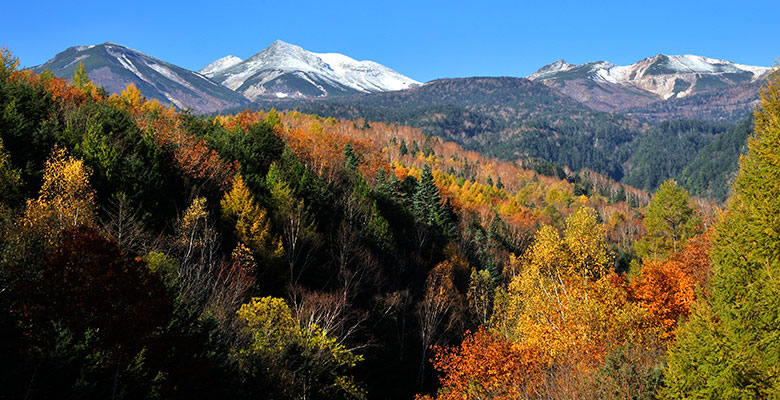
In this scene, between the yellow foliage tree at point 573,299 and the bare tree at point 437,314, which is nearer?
the yellow foliage tree at point 573,299

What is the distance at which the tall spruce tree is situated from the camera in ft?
40.4

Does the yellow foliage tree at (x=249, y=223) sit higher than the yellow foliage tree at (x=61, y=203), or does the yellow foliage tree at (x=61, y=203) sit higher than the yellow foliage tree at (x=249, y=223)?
the yellow foliage tree at (x=61, y=203)

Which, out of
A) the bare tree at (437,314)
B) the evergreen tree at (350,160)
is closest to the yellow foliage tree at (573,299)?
the bare tree at (437,314)

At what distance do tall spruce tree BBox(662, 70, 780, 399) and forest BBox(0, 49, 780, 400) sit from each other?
A: 0.06m

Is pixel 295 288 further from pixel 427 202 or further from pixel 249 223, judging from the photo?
pixel 427 202

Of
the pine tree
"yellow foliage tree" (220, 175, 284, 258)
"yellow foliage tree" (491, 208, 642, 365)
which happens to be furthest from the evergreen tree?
"yellow foliage tree" (491, 208, 642, 365)

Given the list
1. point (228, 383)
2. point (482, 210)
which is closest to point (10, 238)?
point (228, 383)

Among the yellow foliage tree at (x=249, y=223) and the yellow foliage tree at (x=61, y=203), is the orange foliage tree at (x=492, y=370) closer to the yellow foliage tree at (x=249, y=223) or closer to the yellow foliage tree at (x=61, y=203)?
the yellow foliage tree at (x=249, y=223)

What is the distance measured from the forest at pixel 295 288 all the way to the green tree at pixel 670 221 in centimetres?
25

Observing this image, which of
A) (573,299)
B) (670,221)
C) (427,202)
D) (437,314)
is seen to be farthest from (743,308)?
(427,202)

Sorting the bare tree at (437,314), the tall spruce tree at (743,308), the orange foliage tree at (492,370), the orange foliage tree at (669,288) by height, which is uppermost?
the tall spruce tree at (743,308)

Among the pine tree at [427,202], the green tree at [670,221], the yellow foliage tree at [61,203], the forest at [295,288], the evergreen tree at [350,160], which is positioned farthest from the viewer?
the evergreen tree at [350,160]

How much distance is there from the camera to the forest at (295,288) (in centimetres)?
1398

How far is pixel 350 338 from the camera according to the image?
36.4m
